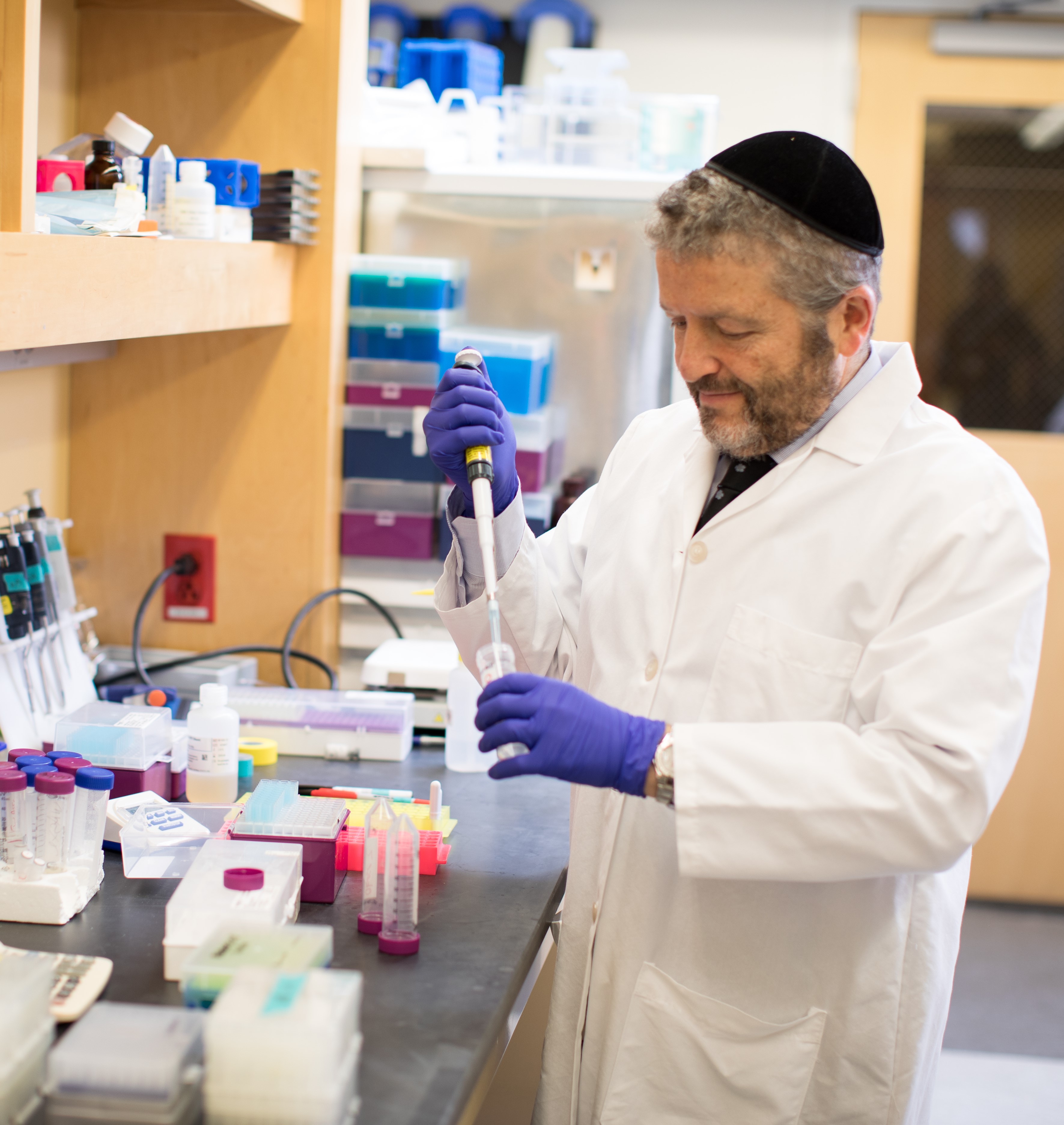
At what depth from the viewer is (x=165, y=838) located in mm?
1396

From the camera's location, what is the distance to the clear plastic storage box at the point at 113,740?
1.51 m

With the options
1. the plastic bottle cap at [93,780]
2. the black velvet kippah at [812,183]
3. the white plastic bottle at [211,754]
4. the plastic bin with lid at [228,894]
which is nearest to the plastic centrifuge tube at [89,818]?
the plastic bottle cap at [93,780]

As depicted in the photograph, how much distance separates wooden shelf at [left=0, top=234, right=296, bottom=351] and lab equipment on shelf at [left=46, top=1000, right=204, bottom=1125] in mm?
661

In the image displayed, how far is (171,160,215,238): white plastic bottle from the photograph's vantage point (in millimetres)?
1623

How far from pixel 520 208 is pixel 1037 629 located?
1.38 meters

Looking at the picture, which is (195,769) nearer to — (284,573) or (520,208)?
(284,573)

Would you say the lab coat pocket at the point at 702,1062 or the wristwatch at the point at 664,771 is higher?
→ the wristwatch at the point at 664,771

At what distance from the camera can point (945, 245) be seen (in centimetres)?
333

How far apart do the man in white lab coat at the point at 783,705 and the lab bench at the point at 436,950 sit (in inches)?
4.4

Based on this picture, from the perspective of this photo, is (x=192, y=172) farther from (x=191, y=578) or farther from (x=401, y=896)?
(x=401, y=896)

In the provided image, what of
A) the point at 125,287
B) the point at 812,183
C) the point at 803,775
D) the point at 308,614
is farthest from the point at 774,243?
the point at 308,614

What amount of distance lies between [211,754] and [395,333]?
0.92m

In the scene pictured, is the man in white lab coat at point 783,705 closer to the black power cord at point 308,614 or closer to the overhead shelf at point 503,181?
the black power cord at point 308,614

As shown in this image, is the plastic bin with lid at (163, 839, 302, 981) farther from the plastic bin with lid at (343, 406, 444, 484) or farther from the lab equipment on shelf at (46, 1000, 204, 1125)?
the plastic bin with lid at (343, 406, 444, 484)
